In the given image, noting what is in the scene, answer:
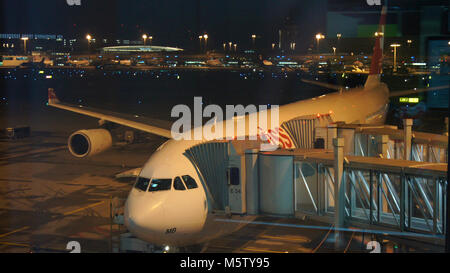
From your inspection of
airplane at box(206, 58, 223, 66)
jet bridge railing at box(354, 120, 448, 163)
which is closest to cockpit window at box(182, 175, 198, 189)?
jet bridge railing at box(354, 120, 448, 163)

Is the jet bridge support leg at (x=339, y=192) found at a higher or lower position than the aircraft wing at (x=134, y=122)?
lower

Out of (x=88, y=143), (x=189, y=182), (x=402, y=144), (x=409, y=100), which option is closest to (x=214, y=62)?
(x=409, y=100)

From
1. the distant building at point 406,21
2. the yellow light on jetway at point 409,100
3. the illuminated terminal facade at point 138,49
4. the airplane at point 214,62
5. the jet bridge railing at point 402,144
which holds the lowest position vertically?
→ the jet bridge railing at point 402,144

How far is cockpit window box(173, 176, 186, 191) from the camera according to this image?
12.7 metres

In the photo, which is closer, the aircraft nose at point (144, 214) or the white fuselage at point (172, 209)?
the aircraft nose at point (144, 214)

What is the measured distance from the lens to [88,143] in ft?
74.6

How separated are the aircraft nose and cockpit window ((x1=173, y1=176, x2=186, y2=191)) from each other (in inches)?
24.8

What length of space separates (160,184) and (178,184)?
0.46 metres

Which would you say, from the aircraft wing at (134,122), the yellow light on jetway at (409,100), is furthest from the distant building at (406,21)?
the yellow light on jetway at (409,100)

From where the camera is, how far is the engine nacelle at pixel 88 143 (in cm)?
2270

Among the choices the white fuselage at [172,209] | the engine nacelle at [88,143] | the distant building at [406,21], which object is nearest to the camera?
the distant building at [406,21]

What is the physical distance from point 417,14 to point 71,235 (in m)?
11.4

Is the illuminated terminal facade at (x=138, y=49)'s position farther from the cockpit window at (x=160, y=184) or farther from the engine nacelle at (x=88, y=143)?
the cockpit window at (x=160, y=184)

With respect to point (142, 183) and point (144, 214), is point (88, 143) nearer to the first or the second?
point (142, 183)
